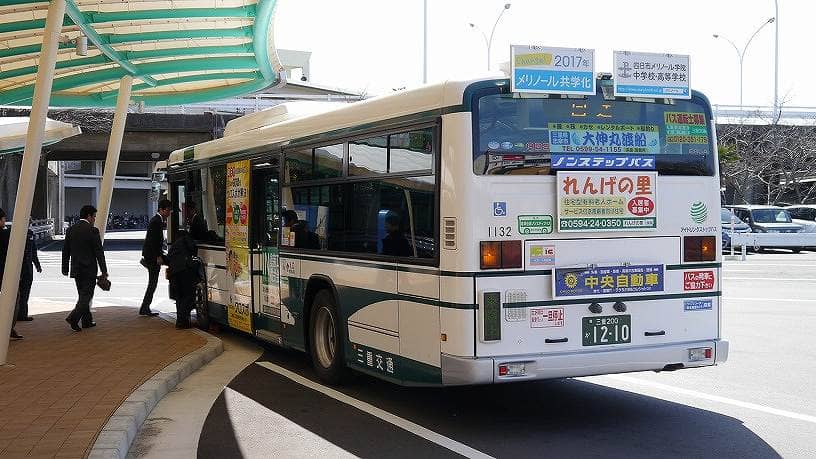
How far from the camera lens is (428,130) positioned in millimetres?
8102

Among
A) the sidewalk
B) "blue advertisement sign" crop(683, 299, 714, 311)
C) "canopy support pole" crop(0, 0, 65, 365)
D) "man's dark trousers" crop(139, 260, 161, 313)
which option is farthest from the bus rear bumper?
"man's dark trousers" crop(139, 260, 161, 313)

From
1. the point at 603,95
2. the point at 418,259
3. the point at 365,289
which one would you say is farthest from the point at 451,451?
the point at 603,95

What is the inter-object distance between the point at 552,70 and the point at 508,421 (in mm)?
2999

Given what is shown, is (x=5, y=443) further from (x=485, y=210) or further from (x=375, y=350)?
(x=485, y=210)

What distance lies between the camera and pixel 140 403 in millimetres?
8492

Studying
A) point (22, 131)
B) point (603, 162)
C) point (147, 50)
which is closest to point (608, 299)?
point (603, 162)

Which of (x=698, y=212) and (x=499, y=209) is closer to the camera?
(x=499, y=209)

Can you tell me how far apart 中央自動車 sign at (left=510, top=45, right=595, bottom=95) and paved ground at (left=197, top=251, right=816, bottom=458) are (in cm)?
281

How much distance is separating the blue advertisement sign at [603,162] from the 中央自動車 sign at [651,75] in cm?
54

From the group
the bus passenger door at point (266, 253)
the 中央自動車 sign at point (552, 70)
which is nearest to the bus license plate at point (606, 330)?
the 中央自動車 sign at point (552, 70)

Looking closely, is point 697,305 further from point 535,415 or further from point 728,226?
point 728,226

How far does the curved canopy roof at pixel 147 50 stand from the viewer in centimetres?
1410

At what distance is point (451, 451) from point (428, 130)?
Result: 263 centimetres

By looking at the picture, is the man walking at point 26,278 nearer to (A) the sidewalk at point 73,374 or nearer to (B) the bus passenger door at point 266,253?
(A) the sidewalk at point 73,374
